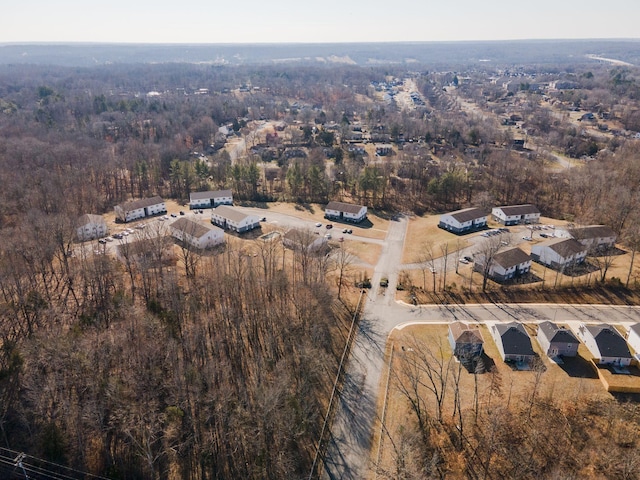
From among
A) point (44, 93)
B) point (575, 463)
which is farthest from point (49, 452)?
point (44, 93)

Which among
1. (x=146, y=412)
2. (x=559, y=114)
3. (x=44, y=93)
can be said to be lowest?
(x=146, y=412)

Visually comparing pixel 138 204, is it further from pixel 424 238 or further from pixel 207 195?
pixel 424 238

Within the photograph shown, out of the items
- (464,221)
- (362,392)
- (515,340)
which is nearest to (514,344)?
(515,340)

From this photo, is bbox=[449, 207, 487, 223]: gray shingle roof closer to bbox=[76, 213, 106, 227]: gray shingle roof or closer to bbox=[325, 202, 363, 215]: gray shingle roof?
bbox=[325, 202, 363, 215]: gray shingle roof

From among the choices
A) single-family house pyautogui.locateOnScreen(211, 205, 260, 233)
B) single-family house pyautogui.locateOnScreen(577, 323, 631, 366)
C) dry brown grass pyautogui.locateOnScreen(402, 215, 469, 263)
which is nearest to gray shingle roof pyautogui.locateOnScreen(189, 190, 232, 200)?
single-family house pyautogui.locateOnScreen(211, 205, 260, 233)

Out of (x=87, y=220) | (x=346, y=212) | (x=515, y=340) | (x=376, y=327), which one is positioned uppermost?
(x=87, y=220)

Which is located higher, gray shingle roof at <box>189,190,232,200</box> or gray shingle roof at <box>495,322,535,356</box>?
gray shingle roof at <box>189,190,232,200</box>

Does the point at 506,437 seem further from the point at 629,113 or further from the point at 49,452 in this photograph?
the point at 629,113
